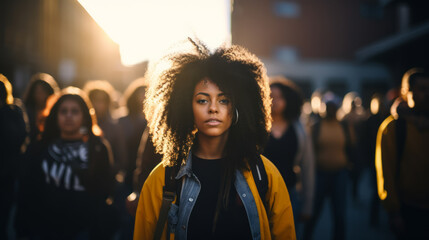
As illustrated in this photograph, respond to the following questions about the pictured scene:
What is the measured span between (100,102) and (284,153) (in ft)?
9.73

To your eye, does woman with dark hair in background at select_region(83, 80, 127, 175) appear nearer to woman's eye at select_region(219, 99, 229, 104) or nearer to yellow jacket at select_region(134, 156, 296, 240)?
yellow jacket at select_region(134, 156, 296, 240)

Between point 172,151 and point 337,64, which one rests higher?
point 337,64

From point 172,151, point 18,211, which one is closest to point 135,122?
point 18,211

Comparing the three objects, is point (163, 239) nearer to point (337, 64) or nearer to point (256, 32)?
point (256, 32)

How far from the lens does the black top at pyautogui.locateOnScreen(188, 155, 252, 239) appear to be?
182 cm

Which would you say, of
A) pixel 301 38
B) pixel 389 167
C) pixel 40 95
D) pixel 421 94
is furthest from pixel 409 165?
pixel 301 38

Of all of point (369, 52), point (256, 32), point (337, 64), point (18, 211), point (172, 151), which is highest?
point (256, 32)

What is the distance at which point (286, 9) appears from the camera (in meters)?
25.4

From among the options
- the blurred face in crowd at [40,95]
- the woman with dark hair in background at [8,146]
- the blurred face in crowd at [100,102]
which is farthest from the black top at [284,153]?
the blurred face in crowd at [40,95]

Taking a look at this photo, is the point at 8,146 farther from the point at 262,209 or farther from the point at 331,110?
the point at 331,110

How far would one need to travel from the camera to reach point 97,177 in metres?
3.19

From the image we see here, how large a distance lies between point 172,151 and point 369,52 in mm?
14070

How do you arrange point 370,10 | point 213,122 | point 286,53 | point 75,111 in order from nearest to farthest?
point 213,122, point 75,111, point 286,53, point 370,10

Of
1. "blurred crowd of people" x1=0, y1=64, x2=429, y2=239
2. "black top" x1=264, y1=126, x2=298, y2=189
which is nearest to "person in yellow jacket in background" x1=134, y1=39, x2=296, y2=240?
"blurred crowd of people" x1=0, y1=64, x2=429, y2=239
